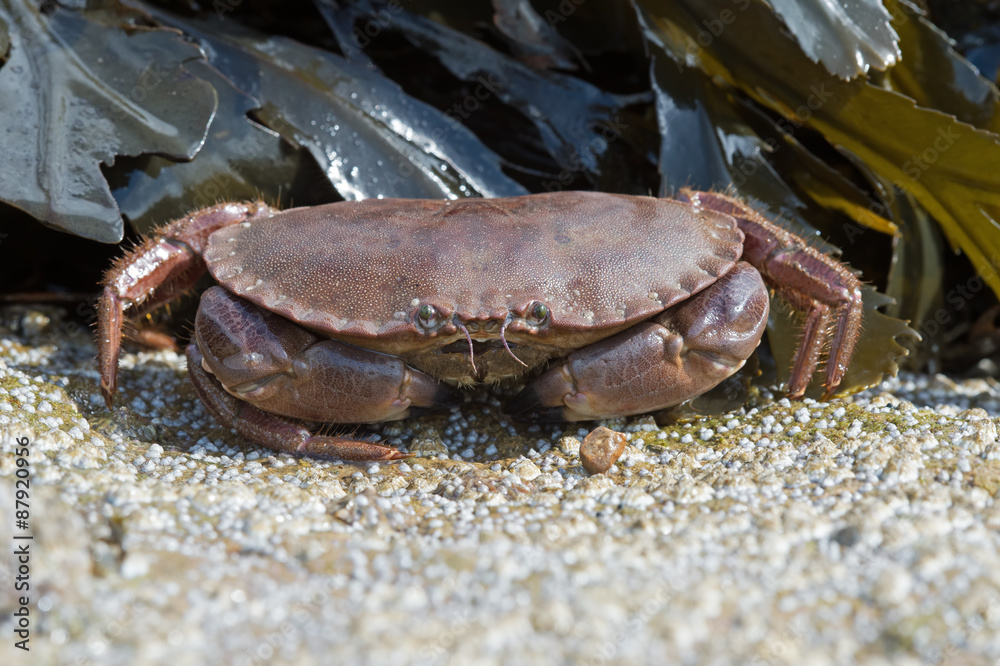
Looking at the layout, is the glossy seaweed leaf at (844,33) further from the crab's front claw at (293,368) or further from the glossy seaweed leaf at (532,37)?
the crab's front claw at (293,368)

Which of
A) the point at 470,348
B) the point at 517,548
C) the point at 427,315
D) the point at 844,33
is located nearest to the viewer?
the point at 517,548

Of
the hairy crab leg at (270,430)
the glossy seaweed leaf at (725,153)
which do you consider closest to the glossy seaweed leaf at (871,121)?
the glossy seaweed leaf at (725,153)

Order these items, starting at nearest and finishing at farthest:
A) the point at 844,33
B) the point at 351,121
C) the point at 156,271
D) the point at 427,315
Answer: the point at 427,315 → the point at 156,271 → the point at 844,33 → the point at 351,121

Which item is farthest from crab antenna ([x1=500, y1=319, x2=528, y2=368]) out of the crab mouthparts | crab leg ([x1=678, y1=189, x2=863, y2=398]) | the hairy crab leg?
crab leg ([x1=678, y1=189, x2=863, y2=398])

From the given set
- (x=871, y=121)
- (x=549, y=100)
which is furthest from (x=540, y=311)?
(x=871, y=121)

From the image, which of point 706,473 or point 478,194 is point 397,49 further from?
point 706,473

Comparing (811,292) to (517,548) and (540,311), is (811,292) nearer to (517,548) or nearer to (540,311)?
(540,311)
